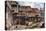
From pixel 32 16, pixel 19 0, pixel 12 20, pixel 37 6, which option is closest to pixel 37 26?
pixel 32 16

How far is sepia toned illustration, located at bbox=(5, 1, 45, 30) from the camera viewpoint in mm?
1388

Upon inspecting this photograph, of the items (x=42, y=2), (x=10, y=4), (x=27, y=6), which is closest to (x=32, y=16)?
(x=27, y=6)

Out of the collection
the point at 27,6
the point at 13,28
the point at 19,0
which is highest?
the point at 19,0

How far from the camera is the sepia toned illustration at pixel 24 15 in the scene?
4.55ft

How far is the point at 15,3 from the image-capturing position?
1.42 m

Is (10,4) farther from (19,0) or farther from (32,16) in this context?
(32,16)

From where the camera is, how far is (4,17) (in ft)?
4.49

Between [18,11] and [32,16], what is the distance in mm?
292

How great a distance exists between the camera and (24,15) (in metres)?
1.44

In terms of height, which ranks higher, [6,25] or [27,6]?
[27,6]

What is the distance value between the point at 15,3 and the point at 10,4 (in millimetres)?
97

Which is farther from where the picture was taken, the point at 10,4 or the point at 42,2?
the point at 42,2

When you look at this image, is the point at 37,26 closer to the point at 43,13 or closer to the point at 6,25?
the point at 43,13

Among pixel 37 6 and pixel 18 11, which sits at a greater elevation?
pixel 37 6
